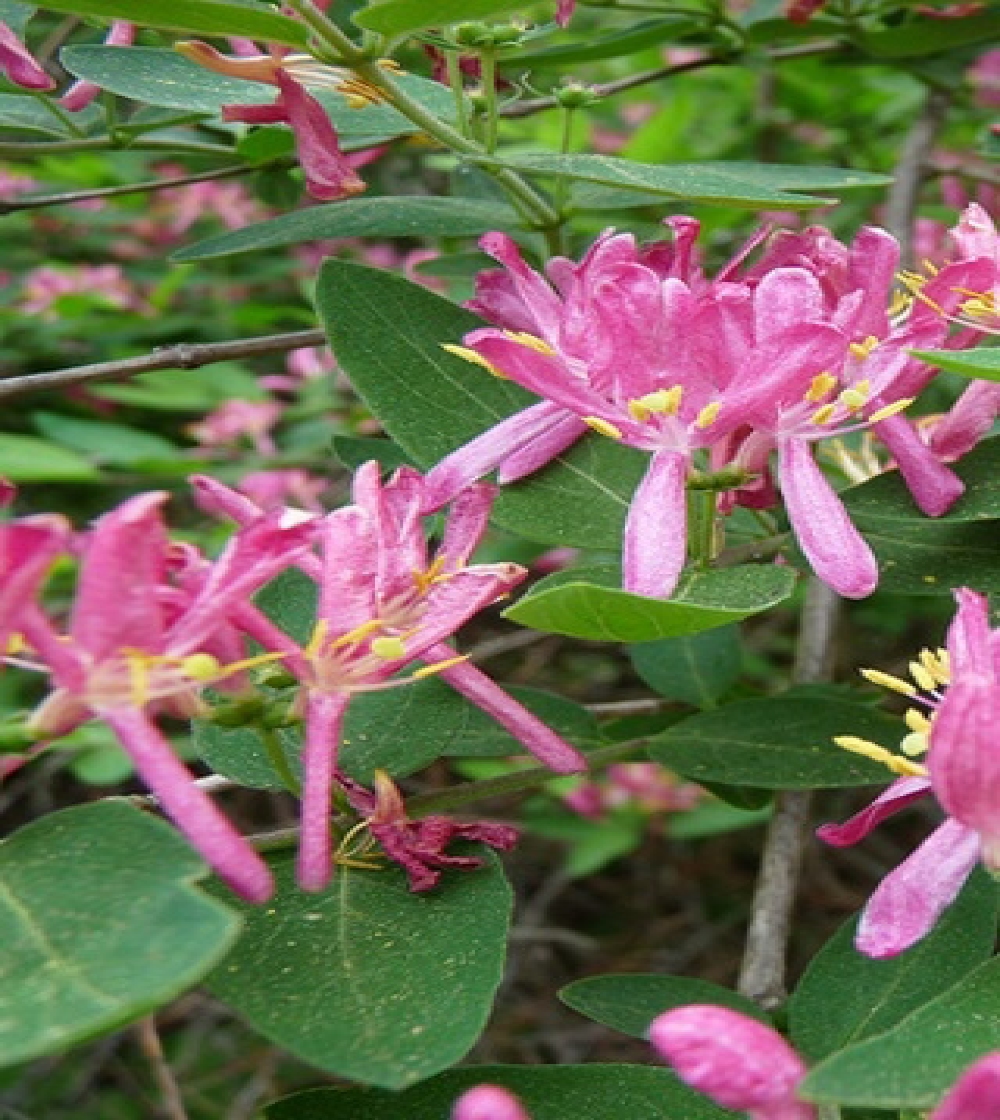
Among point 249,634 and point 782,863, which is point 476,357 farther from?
point 782,863

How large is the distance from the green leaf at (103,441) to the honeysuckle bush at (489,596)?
51 cm

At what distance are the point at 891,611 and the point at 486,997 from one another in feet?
6.71

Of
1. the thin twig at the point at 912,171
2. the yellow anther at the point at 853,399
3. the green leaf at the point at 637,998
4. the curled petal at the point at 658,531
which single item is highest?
the yellow anther at the point at 853,399

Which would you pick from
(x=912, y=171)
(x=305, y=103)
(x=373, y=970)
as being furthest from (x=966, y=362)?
(x=912, y=171)

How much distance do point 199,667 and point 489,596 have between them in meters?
0.21

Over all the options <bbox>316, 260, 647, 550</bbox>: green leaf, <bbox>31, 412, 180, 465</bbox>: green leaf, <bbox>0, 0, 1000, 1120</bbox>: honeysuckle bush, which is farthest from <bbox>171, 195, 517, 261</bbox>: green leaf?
<bbox>31, 412, 180, 465</bbox>: green leaf

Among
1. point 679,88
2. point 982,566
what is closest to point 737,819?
point 679,88

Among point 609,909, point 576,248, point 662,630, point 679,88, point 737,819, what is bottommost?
point 609,909

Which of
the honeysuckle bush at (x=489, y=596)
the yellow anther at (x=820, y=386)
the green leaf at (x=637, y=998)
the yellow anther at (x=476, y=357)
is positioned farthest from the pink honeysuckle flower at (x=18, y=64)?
the green leaf at (x=637, y=998)

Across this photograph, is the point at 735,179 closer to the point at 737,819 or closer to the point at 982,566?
the point at 982,566

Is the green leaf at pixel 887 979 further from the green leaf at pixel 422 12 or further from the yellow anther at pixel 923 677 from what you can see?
the green leaf at pixel 422 12

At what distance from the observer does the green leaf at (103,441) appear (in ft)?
7.29

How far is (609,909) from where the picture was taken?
361cm

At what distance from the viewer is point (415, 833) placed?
37.8 inches
